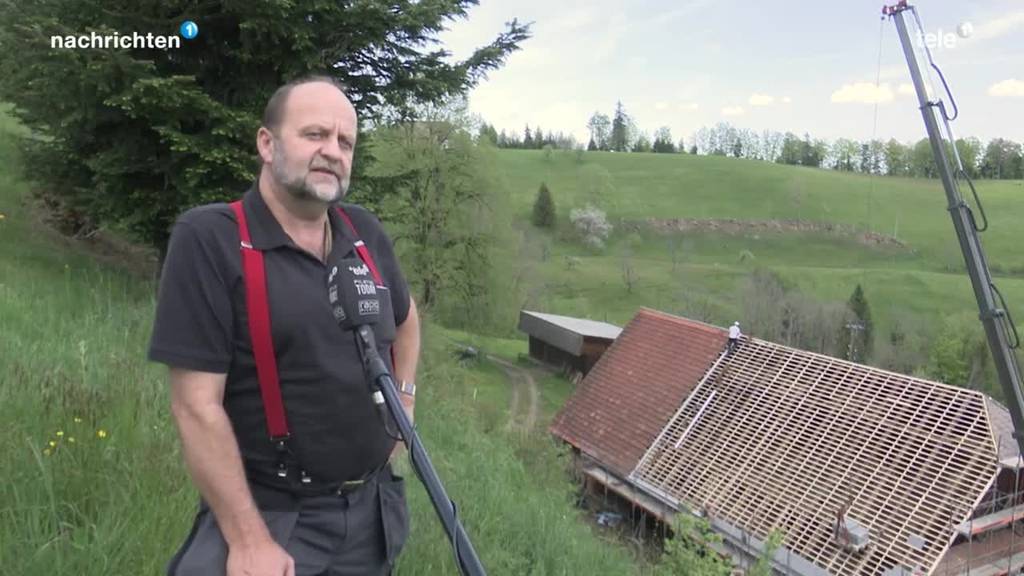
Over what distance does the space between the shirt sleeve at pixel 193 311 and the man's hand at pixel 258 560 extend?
1.49 feet

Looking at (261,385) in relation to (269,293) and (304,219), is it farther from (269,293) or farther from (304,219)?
(304,219)

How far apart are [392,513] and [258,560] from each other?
0.46 m

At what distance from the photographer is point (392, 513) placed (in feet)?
6.95

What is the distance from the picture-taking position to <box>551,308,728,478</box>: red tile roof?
18.2 meters

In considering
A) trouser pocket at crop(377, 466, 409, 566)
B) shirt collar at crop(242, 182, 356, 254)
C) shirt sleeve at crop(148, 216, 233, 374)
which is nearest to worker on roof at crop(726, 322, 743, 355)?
trouser pocket at crop(377, 466, 409, 566)

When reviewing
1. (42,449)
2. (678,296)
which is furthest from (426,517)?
(678,296)

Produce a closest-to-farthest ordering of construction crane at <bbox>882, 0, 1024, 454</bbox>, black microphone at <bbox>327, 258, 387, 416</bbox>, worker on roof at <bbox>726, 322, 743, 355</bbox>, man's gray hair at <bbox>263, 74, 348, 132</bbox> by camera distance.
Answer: black microphone at <bbox>327, 258, 387, 416</bbox> < man's gray hair at <bbox>263, 74, 348, 132</bbox> < construction crane at <bbox>882, 0, 1024, 454</bbox> < worker on roof at <bbox>726, 322, 743, 355</bbox>

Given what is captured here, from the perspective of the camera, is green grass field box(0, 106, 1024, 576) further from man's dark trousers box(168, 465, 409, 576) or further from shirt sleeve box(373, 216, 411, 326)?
shirt sleeve box(373, 216, 411, 326)

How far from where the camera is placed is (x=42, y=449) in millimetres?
2994

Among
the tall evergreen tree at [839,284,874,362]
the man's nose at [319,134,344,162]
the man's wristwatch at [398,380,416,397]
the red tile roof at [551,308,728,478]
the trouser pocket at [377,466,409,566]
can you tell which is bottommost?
the tall evergreen tree at [839,284,874,362]

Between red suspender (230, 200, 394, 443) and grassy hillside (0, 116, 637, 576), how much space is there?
120 centimetres

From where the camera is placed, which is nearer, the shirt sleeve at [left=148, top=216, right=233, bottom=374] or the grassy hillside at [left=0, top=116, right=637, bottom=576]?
the shirt sleeve at [left=148, top=216, right=233, bottom=374]

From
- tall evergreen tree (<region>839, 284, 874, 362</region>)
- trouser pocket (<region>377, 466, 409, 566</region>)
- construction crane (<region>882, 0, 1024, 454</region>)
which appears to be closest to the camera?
trouser pocket (<region>377, 466, 409, 566</region>)

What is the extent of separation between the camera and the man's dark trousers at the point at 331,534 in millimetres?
1801
